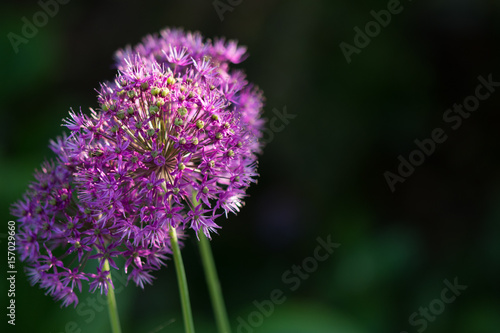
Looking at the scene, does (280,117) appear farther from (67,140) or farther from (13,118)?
(67,140)

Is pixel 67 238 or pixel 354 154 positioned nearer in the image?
pixel 67 238

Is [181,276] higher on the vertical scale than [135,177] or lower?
lower

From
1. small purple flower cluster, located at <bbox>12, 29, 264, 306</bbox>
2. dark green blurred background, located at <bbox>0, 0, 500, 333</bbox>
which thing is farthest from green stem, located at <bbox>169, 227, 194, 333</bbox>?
dark green blurred background, located at <bbox>0, 0, 500, 333</bbox>

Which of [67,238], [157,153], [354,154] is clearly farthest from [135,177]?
[354,154]

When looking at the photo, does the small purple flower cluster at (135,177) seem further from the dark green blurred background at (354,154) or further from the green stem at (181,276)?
the dark green blurred background at (354,154)

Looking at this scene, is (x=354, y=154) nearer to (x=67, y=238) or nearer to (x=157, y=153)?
(x=157, y=153)

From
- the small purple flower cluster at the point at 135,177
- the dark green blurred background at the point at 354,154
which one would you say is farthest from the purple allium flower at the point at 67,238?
the dark green blurred background at the point at 354,154

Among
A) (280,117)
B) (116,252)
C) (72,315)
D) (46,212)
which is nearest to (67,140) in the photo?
(46,212)
